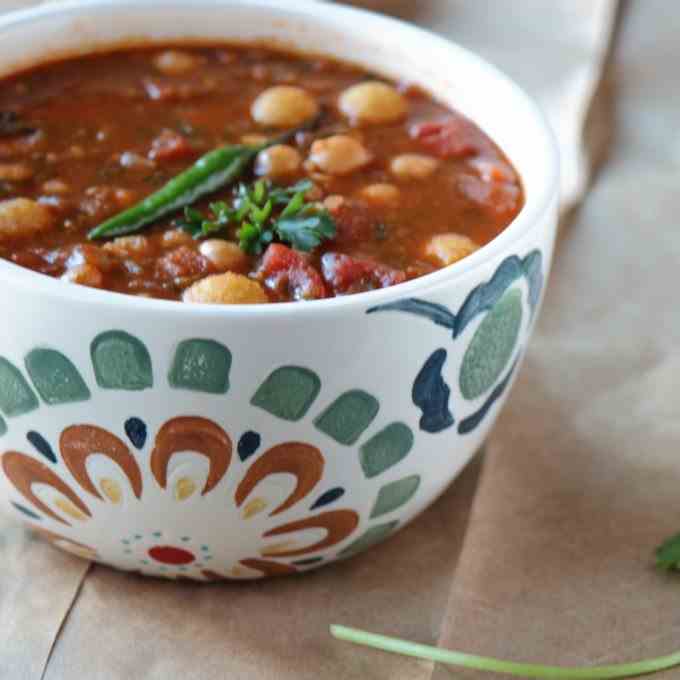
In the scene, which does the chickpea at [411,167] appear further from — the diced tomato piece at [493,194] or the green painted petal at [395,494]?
the green painted petal at [395,494]

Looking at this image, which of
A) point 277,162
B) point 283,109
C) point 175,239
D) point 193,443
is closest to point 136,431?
point 193,443

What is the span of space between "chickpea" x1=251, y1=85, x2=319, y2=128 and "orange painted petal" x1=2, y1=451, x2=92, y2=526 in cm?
66

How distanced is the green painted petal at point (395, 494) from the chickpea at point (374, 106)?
1.93ft

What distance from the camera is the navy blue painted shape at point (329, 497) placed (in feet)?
5.01

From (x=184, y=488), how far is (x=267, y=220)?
364 millimetres

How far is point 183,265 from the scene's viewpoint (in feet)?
5.01

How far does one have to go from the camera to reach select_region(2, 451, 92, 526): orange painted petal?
150cm

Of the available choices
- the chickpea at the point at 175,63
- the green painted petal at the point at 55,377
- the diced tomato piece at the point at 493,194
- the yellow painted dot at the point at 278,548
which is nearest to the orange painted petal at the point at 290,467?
the yellow painted dot at the point at 278,548

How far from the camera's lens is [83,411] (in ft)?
4.60

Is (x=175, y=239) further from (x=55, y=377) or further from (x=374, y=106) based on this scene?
(x=374, y=106)

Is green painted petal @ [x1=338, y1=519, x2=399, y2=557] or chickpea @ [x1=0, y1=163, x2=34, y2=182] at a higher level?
chickpea @ [x1=0, y1=163, x2=34, y2=182]

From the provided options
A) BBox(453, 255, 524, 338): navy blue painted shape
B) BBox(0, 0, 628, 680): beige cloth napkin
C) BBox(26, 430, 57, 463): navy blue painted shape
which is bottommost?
BBox(0, 0, 628, 680): beige cloth napkin

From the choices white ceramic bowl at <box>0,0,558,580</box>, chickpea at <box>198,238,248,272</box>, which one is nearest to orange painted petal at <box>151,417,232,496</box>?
white ceramic bowl at <box>0,0,558,580</box>

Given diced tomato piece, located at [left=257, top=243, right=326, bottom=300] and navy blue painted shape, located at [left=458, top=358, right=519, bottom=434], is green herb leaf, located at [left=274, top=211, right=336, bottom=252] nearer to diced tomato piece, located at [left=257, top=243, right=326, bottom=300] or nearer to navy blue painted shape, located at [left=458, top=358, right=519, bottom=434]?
diced tomato piece, located at [left=257, top=243, right=326, bottom=300]
